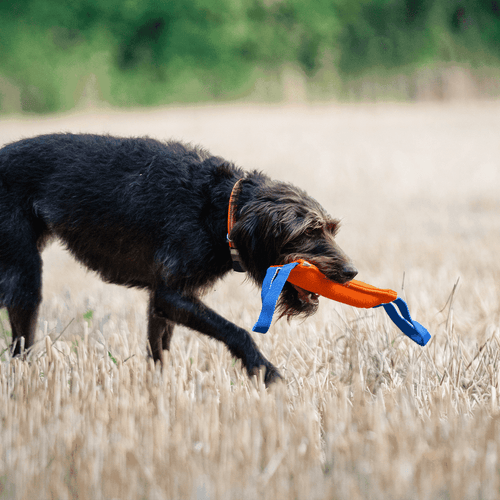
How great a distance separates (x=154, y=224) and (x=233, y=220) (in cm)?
46

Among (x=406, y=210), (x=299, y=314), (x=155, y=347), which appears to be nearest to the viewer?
(x=299, y=314)

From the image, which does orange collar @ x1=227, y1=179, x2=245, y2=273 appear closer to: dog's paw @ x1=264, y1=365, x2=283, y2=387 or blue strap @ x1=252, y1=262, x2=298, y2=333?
blue strap @ x1=252, y1=262, x2=298, y2=333

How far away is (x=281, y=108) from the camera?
1504 centimetres

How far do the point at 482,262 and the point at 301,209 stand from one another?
3.48 m

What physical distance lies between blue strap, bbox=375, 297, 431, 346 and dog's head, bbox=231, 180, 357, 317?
0.34 m

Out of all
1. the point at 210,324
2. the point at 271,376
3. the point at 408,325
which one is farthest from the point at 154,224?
the point at 408,325

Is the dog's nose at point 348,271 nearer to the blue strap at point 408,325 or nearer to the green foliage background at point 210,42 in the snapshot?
the blue strap at point 408,325

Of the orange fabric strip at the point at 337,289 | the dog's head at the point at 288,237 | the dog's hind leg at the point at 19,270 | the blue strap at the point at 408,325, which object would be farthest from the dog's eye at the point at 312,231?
the dog's hind leg at the point at 19,270

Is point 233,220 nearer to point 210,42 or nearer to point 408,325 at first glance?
point 408,325

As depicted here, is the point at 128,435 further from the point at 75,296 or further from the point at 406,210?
the point at 406,210

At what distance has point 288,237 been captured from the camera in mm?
2738

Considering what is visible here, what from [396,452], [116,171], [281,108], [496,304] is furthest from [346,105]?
[396,452]

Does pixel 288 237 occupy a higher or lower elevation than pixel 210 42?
lower

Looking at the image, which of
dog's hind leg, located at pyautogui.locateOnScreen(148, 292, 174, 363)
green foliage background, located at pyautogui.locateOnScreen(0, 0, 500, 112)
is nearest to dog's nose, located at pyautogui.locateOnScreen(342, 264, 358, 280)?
dog's hind leg, located at pyautogui.locateOnScreen(148, 292, 174, 363)
